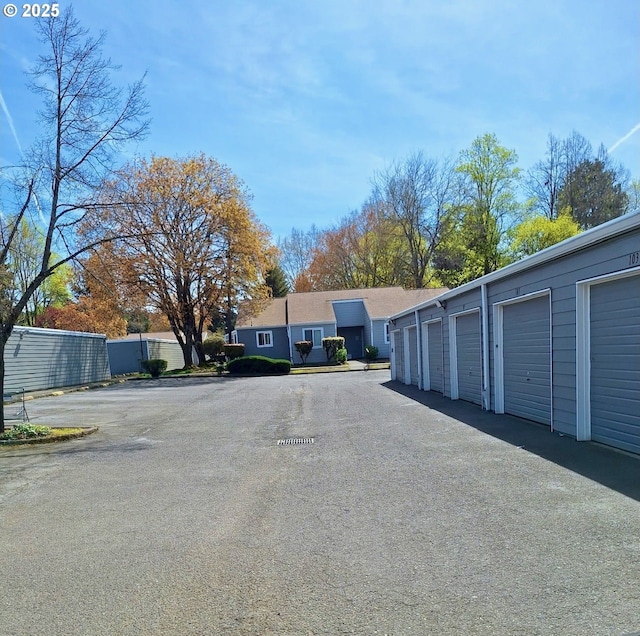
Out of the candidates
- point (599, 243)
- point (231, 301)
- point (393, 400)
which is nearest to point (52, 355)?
point (231, 301)

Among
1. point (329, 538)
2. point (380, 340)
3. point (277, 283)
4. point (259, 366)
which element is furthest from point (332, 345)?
point (329, 538)

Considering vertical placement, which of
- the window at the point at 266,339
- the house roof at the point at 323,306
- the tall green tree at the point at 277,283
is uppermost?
the tall green tree at the point at 277,283

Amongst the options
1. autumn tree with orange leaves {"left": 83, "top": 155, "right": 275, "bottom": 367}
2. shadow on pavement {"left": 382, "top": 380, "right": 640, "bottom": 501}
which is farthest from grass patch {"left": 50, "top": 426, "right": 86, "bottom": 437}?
autumn tree with orange leaves {"left": 83, "top": 155, "right": 275, "bottom": 367}

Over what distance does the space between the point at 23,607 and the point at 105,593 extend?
0.49 metres

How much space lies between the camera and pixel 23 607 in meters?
3.07

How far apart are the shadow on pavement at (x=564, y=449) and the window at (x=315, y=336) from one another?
70.1 feet

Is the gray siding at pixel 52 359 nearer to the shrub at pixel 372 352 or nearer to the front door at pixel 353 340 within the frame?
the shrub at pixel 372 352

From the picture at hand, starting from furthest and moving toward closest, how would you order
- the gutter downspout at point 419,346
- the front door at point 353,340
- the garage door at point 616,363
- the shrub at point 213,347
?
1. the front door at point 353,340
2. the shrub at point 213,347
3. the gutter downspout at point 419,346
4. the garage door at point 616,363

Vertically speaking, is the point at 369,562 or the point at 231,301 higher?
the point at 231,301

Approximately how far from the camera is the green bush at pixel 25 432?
8.73 m

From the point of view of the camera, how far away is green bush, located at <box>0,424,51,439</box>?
8.73 meters

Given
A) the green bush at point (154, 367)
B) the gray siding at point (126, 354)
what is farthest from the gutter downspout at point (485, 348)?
the gray siding at point (126, 354)

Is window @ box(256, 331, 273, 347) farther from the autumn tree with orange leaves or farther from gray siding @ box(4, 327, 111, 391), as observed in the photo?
gray siding @ box(4, 327, 111, 391)

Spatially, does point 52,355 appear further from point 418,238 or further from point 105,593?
point 418,238
